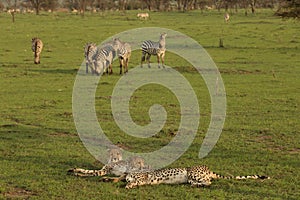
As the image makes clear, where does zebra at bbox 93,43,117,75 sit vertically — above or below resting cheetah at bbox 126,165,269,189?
below

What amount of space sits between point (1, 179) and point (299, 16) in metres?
22.1

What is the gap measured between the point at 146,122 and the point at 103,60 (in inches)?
316

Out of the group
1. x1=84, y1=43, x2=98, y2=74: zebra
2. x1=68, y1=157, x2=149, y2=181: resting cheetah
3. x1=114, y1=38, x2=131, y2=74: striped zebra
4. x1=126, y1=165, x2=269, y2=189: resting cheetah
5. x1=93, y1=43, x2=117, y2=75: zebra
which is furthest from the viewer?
x1=114, y1=38, x2=131, y2=74: striped zebra

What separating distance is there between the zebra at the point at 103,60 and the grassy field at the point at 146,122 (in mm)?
562

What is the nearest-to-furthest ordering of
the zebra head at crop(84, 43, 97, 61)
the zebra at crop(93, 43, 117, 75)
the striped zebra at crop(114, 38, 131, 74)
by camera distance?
1. the zebra at crop(93, 43, 117, 75)
2. the zebra head at crop(84, 43, 97, 61)
3. the striped zebra at crop(114, 38, 131, 74)

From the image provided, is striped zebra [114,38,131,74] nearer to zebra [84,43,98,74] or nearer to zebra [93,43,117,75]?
zebra [93,43,117,75]

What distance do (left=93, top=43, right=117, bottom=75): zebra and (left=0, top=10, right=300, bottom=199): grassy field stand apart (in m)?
0.56

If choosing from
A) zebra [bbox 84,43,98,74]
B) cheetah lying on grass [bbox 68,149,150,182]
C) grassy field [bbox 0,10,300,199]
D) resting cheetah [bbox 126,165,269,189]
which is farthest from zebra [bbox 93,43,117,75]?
resting cheetah [bbox 126,165,269,189]

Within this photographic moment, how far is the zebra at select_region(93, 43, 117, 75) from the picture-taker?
1981 centimetres

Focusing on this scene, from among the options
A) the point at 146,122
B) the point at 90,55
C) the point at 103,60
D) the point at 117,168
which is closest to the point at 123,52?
the point at 103,60

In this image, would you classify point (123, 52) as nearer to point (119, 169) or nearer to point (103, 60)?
point (103, 60)

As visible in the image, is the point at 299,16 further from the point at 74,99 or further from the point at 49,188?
the point at 49,188

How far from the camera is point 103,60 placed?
19.9m

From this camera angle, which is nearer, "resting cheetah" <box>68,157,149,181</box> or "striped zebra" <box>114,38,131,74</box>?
"resting cheetah" <box>68,157,149,181</box>
